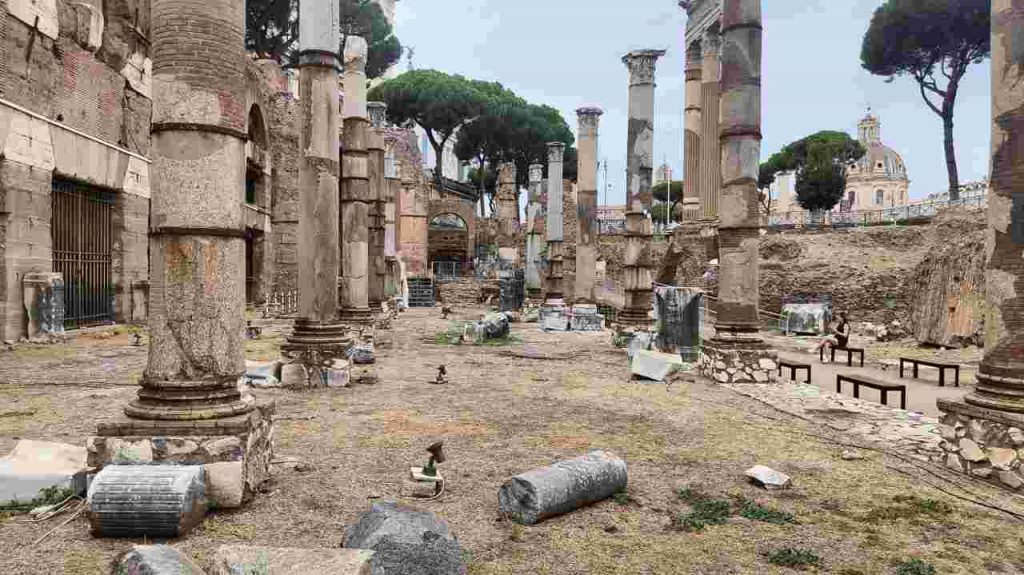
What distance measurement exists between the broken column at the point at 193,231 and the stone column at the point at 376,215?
12.6 meters

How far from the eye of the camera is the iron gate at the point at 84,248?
14844 mm

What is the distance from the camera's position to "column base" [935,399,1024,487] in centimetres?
485

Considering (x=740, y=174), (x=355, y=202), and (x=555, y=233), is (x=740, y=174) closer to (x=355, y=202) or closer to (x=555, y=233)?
(x=355, y=202)

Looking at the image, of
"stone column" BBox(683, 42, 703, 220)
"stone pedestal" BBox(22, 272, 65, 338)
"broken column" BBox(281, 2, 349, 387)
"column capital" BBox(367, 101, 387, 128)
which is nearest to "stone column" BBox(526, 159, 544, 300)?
"stone column" BBox(683, 42, 703, 220)

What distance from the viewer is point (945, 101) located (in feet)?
105

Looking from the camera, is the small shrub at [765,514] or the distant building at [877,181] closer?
the small shrub at [765,514]

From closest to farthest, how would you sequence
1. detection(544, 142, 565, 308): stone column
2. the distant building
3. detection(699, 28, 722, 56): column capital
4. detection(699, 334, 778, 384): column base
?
detection(699, 334, 778, 384): column base, detection(544, 142, 565, 308): stone column, detection(699, 28, 722, 56): column capital, the distant building

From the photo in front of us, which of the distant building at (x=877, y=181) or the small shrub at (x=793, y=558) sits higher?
the distant building at (x=877, y=181)

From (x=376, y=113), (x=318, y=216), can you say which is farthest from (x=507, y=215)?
(x=318, y=216)

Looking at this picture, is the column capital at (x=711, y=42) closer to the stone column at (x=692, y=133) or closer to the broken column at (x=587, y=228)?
the stone column at (x=692, y=133)

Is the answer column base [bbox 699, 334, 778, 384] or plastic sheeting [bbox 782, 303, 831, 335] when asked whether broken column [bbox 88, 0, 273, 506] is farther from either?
plastic sheeting [bbox 782, 303, 831, 335]

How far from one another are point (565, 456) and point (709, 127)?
2455cm

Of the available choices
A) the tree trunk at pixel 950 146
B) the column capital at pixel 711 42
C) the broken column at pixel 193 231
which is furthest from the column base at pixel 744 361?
the tree trunk at pixel 950 146

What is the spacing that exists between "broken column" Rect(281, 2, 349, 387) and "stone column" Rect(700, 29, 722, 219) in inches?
802
